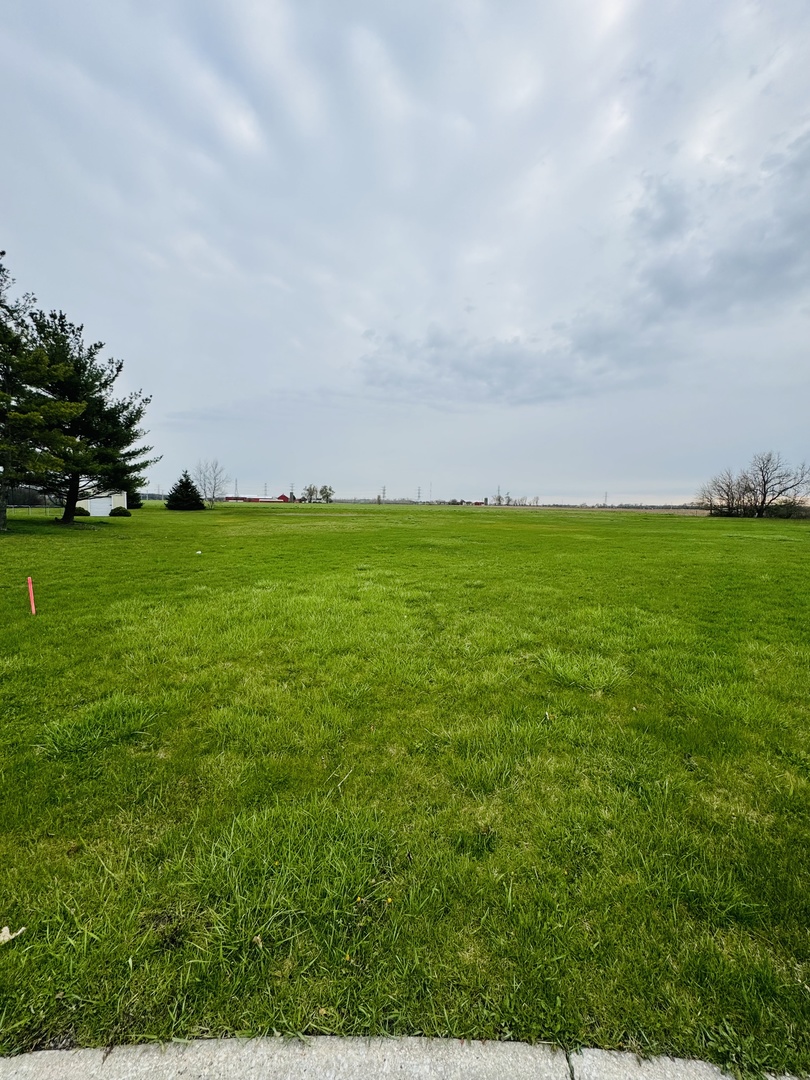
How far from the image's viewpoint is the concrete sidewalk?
58.9 inches

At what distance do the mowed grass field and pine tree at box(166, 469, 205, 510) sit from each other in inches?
2417

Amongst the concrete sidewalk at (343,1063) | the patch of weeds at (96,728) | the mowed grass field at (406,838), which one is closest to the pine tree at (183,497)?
the mowed grass field at (406,838)

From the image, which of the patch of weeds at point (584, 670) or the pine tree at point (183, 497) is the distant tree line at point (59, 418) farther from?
the pine tree at point (183, 497)

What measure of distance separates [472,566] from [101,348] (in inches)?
1100

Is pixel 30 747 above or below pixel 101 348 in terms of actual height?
below

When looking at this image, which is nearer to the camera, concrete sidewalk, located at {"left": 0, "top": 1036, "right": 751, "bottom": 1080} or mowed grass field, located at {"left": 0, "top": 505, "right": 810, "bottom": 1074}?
concrete sidewalk, located at {"left": 0, "top": 1036, "right": 751, "bottom": 1080}

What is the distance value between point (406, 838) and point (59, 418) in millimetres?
26737

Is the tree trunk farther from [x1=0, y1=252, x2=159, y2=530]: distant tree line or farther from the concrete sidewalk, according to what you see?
the concrete sidewalk

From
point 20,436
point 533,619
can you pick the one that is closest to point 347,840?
point 533,619

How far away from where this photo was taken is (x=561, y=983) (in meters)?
1.76

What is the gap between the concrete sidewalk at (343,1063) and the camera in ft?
4.91

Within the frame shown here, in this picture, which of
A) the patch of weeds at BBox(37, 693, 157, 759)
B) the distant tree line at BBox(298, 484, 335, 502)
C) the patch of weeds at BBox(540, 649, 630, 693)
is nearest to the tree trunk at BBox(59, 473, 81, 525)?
the patch of weeds at BBox(37, 693, 157, 759)

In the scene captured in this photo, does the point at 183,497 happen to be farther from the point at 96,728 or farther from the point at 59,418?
the point at 96,728

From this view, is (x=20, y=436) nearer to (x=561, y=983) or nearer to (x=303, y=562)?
(x=303, y=562)
